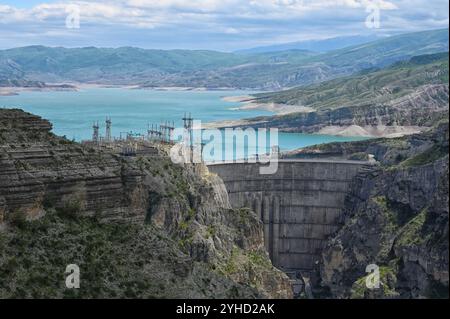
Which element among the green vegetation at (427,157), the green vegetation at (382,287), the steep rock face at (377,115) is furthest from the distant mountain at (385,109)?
the green vegetation at (382,287)

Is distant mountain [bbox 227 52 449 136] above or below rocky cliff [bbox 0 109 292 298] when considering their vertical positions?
above

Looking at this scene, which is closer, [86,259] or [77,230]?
[86,259]

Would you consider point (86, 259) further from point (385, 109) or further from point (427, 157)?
point (385, 109)

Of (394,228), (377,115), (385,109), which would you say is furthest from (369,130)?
(394,228)

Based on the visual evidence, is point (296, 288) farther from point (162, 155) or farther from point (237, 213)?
point (162, 155)

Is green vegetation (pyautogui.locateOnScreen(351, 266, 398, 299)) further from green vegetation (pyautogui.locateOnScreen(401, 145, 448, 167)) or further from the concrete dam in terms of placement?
the concrete dam

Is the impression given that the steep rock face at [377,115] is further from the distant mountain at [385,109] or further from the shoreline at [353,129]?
the shoreline at [353,129]

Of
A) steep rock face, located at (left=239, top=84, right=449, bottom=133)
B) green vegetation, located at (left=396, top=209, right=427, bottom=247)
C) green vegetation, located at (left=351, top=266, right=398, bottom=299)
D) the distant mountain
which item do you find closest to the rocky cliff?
green vegetation, located at (left=351, top=266, right=398, bottom=299)
